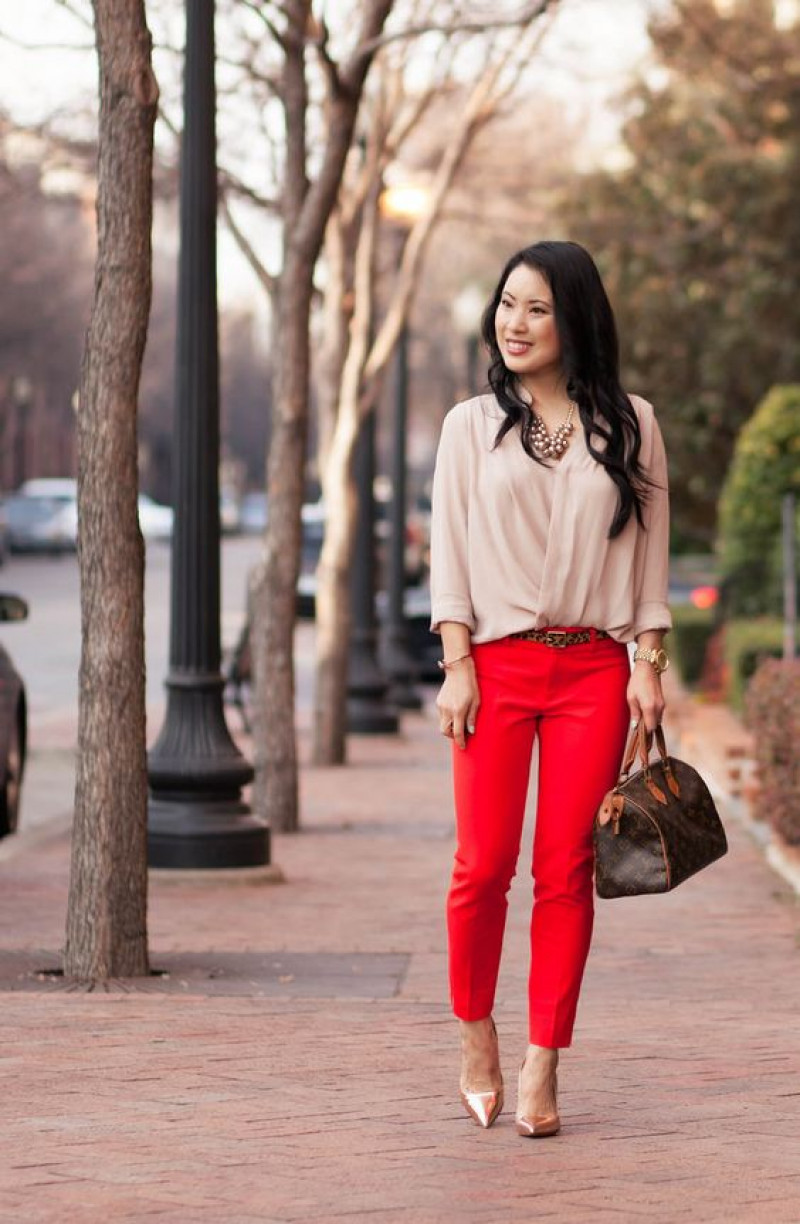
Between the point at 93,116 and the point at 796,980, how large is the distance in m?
11.2

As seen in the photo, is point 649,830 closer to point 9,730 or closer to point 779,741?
point 779,741

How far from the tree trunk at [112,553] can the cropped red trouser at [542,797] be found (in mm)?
2339

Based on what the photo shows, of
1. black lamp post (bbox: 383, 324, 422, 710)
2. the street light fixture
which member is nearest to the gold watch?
black lamp post (bbox: 383, 324, 422, 710)

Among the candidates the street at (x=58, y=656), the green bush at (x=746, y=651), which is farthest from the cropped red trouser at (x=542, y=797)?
the green bush at (x=746, y=651)

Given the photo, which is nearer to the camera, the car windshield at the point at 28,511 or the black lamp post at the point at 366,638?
the black lamp post at the point at 366,638

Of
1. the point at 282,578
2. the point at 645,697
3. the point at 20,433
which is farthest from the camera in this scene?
the point at 20,433

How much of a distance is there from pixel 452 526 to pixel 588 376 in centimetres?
45

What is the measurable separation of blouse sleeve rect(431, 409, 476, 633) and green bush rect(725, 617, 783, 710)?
12502mm

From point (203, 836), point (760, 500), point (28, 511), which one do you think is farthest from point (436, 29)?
point (28, 511)

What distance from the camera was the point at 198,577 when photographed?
10539 mm

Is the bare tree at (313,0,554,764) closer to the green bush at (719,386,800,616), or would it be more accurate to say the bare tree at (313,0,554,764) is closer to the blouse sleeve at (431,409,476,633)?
the green bush at (719,386,800,616)

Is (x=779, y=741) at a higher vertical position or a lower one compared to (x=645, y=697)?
lower

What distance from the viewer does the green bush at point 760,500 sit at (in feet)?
71.2

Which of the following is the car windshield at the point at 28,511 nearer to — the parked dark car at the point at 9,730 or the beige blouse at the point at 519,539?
the parked dark car at the point at 9,730
